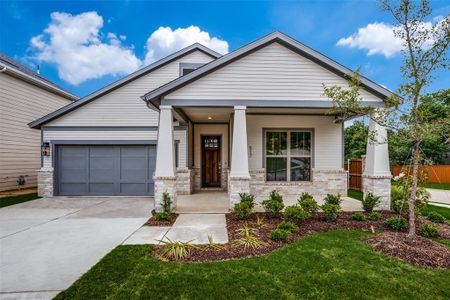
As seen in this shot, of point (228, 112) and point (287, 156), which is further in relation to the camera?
point (287, 156)

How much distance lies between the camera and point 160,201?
22.2 feet

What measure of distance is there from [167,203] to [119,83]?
20.7 ft

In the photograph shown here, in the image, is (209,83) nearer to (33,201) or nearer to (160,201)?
(160,201)

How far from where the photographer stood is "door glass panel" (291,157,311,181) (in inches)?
375

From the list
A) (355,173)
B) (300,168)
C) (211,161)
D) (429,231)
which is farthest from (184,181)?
(355,173)

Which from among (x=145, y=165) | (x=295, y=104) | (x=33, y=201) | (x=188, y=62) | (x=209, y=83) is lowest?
(x=33, y=201)

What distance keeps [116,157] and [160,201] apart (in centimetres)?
441

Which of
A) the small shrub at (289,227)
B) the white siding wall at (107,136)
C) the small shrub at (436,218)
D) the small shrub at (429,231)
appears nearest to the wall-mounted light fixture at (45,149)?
the white siding wall at (107,136)

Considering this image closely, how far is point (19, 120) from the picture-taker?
11.3 meters

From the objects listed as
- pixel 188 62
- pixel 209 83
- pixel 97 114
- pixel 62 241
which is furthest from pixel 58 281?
pixel 188 62

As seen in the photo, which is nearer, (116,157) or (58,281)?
(58,281)

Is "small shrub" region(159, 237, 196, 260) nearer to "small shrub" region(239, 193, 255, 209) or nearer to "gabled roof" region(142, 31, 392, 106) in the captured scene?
"small shrub" region(239, 193, 255, 209)

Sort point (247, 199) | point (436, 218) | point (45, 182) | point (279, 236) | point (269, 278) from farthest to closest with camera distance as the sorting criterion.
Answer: point (45, 182) < point (247, 199) < point (436, 218) < point (279, 236) < point (269, 278)

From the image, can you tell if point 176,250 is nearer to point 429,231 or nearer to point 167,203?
point 167,203
